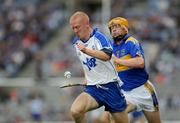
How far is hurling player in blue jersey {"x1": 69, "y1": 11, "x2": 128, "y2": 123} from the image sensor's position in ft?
Answer: 43.9

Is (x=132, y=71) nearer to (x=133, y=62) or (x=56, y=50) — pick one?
(x=133, y=62)

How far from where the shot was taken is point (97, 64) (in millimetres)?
13586

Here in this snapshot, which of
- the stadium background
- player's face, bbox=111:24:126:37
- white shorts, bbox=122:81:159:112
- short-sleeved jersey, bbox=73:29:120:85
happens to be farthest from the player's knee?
the stadium background

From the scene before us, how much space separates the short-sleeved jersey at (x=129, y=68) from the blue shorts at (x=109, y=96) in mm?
683

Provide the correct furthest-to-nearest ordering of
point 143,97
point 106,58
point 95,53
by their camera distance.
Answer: point 143,97 → point 106,58 → point 95,53

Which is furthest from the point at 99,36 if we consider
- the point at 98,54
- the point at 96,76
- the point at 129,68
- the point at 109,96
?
the point at 129,68

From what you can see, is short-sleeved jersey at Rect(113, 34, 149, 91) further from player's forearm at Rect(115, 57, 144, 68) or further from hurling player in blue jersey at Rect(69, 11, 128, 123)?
hurling player in blue jersey at Rect(69, 11, 128, 123)

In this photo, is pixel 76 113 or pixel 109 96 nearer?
pixel 76 113

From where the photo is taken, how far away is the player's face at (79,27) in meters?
13.4

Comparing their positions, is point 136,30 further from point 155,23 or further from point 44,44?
point 44,44

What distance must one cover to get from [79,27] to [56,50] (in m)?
19.6

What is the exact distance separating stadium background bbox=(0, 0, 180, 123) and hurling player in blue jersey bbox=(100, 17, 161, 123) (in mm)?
12088

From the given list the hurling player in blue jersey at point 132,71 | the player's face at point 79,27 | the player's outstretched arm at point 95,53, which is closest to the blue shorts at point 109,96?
the hurling player in blue jersey at point 132,71

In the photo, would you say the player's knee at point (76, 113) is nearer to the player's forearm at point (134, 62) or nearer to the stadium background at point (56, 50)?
the player's forearm at point (134, 62)
